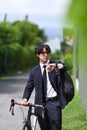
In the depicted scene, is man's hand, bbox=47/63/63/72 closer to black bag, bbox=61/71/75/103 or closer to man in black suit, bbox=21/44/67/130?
man in black suit, bbox=21/44/67/130

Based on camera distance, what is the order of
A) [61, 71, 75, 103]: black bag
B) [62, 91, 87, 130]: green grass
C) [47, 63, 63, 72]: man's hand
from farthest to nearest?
[62, 91, 87, 130]: green grass, [61, 71, 75, 103]: black bag, [47, 63, 63, 72]: man's hand

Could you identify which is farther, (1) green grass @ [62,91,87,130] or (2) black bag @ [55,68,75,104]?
(1) green grass @ [62,91,87,130]

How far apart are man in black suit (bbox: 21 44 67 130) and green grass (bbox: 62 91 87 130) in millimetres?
3903

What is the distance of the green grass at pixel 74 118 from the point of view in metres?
9.95

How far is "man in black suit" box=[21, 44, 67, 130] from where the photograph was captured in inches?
217

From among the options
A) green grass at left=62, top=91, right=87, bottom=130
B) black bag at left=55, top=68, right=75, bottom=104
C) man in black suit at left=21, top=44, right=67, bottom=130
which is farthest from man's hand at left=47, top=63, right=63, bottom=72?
green grass at left=62, top=91, right=87, bottom=130

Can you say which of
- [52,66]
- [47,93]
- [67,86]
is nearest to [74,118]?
[47,93]

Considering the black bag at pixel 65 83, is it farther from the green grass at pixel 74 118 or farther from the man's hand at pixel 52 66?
the green grass at pixel 74 118

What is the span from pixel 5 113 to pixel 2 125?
8.60 feet

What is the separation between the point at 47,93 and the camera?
5.68 meters

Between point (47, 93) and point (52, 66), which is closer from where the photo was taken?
point (52, 66)

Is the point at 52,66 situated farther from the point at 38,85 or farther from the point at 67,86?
the point at 38,85

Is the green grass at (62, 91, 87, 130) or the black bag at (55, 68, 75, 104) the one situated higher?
the black bag at (55, 68, 75, 104)

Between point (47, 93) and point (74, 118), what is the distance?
18.9ft
